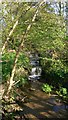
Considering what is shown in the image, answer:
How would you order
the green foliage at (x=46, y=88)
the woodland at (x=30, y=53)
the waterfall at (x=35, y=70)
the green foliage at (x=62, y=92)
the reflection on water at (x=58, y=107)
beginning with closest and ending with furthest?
A: the woodland at (x=30, y=53) → the reflection on water at (x=58, y=107) → the green foliage at (x=62, y=92) → the green foliage at (x=46, y=88) → the waterfall at (x=35, y=70)

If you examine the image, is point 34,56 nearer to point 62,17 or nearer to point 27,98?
point 27,98

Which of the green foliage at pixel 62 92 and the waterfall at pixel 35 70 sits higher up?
the waterfall at pixel 35 70

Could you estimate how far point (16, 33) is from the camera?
838 cm

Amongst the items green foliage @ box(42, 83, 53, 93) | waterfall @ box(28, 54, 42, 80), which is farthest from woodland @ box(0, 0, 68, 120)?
waterfall @ box(28, 54, 42, 80)

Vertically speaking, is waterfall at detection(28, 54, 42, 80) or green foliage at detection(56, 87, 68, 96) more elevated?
waterfall at detection(28, 54, 42, 80)

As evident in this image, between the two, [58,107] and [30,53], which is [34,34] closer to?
[30,53]

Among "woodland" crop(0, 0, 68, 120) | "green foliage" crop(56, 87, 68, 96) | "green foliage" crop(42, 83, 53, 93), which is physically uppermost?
"woodland" crop(0, 0, 68, 120)

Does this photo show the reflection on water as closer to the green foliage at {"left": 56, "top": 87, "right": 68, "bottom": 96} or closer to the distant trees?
the green foliage at {"left": 56, "top": 87, "right": 68, "bottom": 96}

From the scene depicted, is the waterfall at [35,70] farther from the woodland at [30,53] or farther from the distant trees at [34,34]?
the distant trees at [34,34]

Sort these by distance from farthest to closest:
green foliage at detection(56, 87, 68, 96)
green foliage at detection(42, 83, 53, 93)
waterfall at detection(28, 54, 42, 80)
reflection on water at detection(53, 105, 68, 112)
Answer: waterfall at detection(28, 54, 42, 80)
green foliage at detection(42, 83, 53, 93)
green foliage at detection(56, 87, 68, 96)
reflection on water at detection(53, 105, 68, 112)

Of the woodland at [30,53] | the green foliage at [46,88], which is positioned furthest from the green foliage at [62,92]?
the green foliage at [46,88]

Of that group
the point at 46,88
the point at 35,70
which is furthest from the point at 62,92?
the point at 35,70

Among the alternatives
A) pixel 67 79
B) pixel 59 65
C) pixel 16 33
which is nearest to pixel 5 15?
pixel 16 33

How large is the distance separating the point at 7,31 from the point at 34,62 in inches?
204
